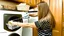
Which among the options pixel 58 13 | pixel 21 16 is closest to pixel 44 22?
pixel 21 16

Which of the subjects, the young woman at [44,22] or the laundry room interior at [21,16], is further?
the laundry room interior at [21,16]

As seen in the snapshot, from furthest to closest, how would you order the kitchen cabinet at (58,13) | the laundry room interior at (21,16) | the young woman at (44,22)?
the kitchen cabinet at (58,13), the laundry room interior at (21,16), the young woman at (44,22)

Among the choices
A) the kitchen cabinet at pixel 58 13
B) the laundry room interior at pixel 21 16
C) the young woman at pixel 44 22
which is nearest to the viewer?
the young woman at pixel 44 22

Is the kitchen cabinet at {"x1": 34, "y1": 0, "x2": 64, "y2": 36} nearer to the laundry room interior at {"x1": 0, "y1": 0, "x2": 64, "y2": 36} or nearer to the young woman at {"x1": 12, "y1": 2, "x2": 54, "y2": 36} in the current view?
the laundry room interior at {"x1": 0, "y1": 0, "x2": 64, "y2": 36}

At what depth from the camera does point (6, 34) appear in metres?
2.07

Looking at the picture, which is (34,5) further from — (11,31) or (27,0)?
(11,31)

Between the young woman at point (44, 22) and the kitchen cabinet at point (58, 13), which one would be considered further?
the kitchen cabinet at point (58, 13)

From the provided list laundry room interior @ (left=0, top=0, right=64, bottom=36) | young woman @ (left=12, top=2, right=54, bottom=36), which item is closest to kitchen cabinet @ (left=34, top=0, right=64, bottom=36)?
laundry room interior @ (left=0, top=0, right=64, bottom=36)

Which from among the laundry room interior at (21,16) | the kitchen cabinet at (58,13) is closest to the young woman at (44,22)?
the laundry room interior at (21,16)

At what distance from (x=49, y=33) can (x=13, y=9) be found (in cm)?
67

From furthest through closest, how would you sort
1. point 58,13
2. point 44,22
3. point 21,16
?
point 58,13
point 21,16
point 44,22

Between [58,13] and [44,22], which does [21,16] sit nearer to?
[44,22]

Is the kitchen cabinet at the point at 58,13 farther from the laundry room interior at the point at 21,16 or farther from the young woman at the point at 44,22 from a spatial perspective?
the young woman at the point at 44,22

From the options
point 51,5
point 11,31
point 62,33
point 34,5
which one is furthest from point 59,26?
point 11,31
